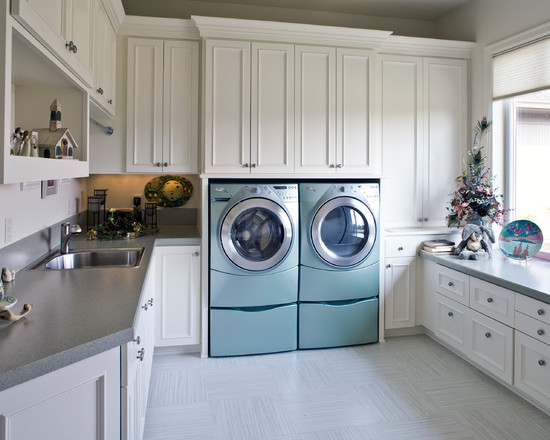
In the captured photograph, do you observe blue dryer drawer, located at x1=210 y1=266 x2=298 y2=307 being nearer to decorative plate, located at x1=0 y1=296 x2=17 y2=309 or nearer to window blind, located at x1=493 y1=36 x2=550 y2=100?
decorative plate, located at x1=0 y1=296 x2=17 y2=309

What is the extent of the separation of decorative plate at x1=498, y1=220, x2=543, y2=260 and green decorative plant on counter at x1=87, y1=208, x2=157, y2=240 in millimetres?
2673

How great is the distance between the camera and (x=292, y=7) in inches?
157

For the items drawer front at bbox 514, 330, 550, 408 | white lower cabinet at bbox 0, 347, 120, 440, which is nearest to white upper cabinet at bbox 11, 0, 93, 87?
white lower cabinet at bbox 0, 347, 120, 440

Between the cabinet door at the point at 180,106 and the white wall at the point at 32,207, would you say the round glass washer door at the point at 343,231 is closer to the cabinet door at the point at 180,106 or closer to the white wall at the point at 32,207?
the cabinet door at the point at 180,106

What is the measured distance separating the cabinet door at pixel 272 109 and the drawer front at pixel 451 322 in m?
1.55

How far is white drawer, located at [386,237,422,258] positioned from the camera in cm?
362

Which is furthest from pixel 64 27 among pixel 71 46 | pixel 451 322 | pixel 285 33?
pixel 451 322

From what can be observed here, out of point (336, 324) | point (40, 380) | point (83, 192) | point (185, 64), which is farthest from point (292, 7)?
point (40, 380)

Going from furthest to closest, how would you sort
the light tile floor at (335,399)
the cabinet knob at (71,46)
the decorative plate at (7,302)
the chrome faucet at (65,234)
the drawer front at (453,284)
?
1. the drawer front at (453,284)
2. the chrome faucet at (65,234)
3. the light tile floor at (335,399)
4. the cabinet knob at (71,46)
5. the decorative plate at (7,302)

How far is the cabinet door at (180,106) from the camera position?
3371 mm

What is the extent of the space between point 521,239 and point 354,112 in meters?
1.54

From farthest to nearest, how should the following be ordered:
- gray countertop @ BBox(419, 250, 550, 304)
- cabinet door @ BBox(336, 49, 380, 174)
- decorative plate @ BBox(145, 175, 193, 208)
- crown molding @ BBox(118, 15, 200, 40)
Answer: decorative plate @ BBox(145, 175, 193, 208) < cabinet door @ BBox(336, 49, 380, 174) < crown molding @ BBox(118, 15, 200, 40) < gray countertop @ BBox(419, 250, 550, 304)

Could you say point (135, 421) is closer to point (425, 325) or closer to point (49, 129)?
point (49, 129)

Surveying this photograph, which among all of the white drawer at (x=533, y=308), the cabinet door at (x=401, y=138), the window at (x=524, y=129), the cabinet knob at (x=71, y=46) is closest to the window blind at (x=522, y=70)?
the window at (x=524, y=129)
